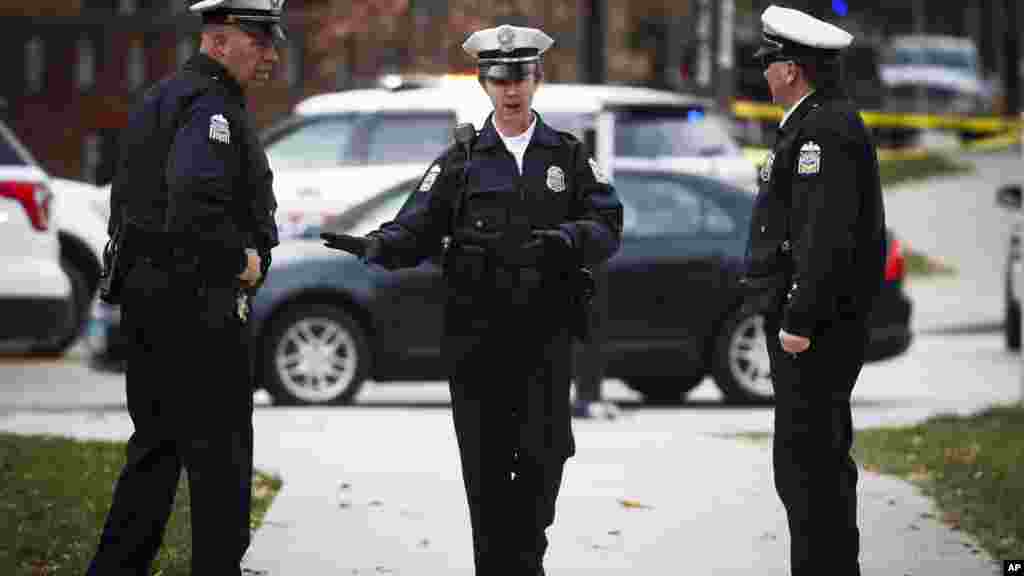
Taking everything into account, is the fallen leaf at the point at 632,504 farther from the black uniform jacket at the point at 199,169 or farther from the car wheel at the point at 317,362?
the car wheel at the point at 317,362

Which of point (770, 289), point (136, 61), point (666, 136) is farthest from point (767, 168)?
point (136, 61)

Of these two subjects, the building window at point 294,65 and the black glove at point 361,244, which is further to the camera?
the building window at point 294,65

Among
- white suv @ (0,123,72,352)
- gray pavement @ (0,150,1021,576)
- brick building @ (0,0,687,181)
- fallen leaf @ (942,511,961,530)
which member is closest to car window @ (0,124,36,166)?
white suv @ (0,123,72,352)

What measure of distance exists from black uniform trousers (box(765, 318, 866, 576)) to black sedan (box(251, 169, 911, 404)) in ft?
23.0

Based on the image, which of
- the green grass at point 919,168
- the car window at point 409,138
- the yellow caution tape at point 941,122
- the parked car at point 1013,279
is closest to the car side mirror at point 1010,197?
the parked car at point 1013,279

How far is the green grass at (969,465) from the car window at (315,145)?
6461 mm

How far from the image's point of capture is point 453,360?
694 cm

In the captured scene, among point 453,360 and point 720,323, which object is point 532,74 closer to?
point 453,360

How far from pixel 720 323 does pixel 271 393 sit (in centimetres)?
270

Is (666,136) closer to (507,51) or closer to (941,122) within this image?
(507,51)

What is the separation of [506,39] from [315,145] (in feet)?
37.5

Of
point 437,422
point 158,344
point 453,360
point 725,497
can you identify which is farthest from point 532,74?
point 437,422

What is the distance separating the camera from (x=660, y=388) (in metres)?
15.4

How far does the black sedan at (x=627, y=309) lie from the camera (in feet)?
45.7
